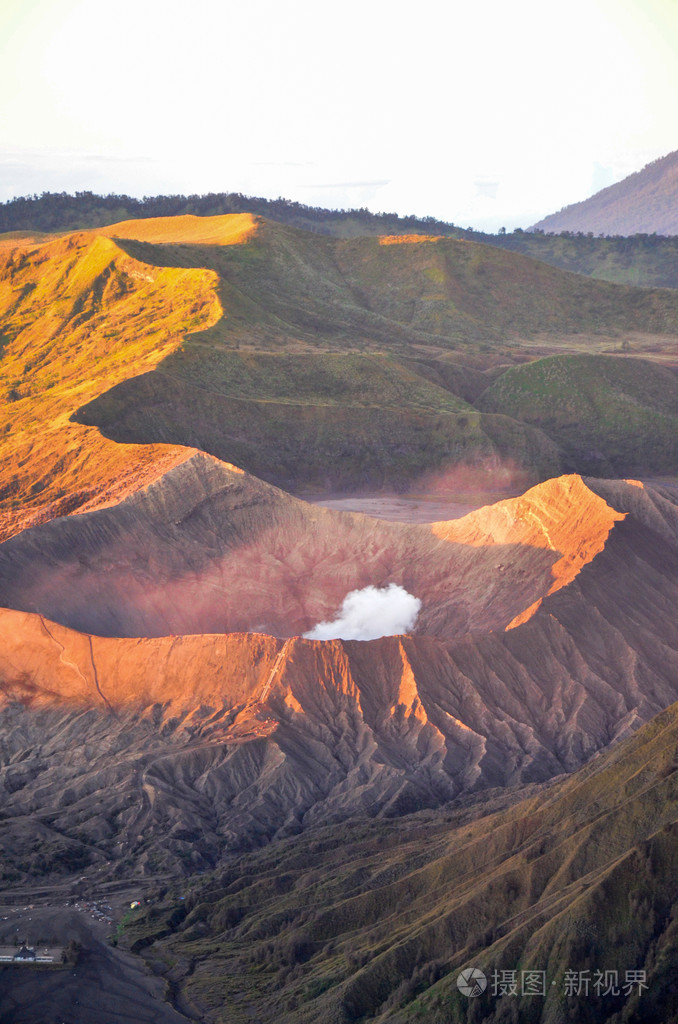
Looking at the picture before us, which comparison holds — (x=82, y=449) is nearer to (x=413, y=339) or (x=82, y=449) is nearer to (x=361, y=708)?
(x=361, y=708)

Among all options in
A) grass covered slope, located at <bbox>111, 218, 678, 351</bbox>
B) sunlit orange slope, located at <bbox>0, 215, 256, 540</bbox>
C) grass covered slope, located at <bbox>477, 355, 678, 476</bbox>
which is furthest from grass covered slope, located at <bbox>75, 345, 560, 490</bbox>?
grass covered slope, located at <bbox>111, 218, 678, 351</bbox>

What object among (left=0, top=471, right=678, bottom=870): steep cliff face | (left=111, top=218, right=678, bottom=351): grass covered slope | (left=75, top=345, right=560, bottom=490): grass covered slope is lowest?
(left=0, top=471, right=678, bottom=870): steep cliff face

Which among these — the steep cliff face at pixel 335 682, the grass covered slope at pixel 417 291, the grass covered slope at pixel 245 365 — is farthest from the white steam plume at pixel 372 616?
the grass covered slope at pixel 417 291

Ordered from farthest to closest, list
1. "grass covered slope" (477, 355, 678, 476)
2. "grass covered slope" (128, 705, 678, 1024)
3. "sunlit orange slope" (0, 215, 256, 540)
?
"grass covered slope" (477, 355, 678, 476) < "sunlit orange slope" (0, 215, 256, 540) < "grass covered slope" (128, 705, 678, 1024)

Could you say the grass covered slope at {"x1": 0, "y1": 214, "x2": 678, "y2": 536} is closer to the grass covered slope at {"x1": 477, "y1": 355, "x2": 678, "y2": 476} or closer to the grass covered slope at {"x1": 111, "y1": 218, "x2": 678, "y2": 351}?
the grass covered slope at {"x1": 111, "y1": 218, "x2": 678, "y2": 351}

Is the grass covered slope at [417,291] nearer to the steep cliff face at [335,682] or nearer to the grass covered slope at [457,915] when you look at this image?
the steep cliff face at [335,682]

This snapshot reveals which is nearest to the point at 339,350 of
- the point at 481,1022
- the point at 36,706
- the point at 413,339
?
the point at 413,339

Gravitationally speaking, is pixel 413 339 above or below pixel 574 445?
above
